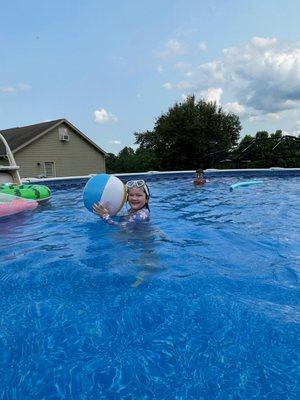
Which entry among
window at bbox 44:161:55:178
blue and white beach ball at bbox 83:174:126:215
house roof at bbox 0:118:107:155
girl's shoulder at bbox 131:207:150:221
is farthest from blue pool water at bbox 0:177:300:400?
window at bbox 44:161:55:178

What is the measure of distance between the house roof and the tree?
5235 millimetres

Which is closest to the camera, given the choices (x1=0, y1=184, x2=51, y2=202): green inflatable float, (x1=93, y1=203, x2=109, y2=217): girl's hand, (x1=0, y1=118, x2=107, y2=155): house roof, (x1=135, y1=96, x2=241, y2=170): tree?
(x1=93, y1=203, x2=109, y2=217): girl's hand

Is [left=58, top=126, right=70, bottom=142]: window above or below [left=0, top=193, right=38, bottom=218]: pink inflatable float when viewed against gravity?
above

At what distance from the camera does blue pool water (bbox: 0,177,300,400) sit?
2096 mm

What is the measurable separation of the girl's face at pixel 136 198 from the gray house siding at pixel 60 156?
69.8ft

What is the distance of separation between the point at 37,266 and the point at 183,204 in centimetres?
568

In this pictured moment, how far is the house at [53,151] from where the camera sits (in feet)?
83.5

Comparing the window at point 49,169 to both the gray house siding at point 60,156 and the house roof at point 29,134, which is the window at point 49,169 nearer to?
the gray house siding at point 60,156

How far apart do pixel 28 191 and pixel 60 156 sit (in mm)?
19840

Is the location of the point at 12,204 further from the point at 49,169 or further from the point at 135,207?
the point at 49,169

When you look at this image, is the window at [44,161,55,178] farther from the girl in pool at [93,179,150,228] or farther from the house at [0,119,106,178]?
the girl in pool at [93,179,150,228]

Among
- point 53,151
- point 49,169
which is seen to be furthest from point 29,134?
point 49,169

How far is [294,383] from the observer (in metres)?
2.05

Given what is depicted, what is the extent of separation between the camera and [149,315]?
2889 millimetres
